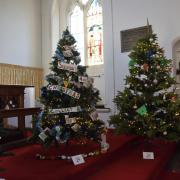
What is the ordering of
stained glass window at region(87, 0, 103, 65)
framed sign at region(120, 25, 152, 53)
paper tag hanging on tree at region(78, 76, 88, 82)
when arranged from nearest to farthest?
paper tag hanging on tree at region(78, 76, 88, 82), framed sign at region(120, 25, 152, 53), stained glass window at region(87, 0, 103, 65)

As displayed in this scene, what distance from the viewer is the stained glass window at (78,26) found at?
310 inches

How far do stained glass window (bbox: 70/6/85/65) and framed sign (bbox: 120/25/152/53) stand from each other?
5.94ft

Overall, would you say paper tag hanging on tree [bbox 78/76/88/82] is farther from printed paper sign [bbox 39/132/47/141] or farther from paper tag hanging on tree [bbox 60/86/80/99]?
printed paper sign [bbox 39/132/47/141]

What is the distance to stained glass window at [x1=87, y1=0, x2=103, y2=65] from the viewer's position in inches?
297

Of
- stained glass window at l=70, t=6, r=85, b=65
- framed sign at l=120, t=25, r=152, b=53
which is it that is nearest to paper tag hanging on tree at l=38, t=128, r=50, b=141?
framed sign at l=120, t=25, r=152, b=53

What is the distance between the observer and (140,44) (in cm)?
437

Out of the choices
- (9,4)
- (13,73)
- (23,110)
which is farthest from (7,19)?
(23,110)

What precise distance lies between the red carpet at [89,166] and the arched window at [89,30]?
163 inches

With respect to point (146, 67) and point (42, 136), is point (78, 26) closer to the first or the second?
point (146, 67)

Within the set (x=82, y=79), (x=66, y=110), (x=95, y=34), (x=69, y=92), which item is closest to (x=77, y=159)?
(x=66, y=110)

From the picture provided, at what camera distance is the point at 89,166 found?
2.86 metres

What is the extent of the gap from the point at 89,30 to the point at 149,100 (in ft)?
14.0

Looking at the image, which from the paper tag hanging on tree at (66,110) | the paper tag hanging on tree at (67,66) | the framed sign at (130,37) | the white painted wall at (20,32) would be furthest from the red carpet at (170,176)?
the white painted wall at (20,32)

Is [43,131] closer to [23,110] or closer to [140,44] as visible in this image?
[23,110]
